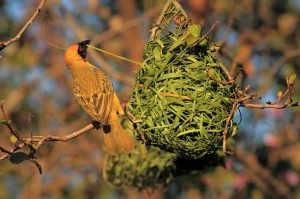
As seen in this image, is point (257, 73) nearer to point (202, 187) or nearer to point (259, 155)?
point (259, 155)

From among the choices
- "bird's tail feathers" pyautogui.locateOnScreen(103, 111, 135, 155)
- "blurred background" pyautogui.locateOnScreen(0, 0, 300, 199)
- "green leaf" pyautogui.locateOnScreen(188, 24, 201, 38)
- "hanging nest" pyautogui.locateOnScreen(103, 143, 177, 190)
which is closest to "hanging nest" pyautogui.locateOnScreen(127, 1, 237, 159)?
"green leaf" pyautogui.locateOnScreen(188, 24, 201, 38)

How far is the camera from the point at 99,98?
313 centimetres

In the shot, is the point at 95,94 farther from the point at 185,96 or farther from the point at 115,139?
the point at 185,96

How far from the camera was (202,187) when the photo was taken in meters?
6.72

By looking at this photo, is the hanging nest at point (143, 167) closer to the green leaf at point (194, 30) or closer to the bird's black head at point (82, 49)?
the bird's black head at point (82, 49)

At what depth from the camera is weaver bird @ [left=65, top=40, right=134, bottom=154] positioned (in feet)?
9.75

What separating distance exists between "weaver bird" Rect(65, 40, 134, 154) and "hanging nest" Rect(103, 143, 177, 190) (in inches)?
19.2

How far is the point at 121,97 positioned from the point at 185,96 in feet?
9.12

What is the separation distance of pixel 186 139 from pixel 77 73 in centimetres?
118

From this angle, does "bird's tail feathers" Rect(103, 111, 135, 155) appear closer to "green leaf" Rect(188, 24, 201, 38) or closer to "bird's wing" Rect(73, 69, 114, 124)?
"bird's wing" Rect(73, 69, 114, 124)

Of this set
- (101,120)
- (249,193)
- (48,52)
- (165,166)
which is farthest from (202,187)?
(101,120)

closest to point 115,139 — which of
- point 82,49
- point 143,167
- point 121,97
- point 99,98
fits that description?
point 99,98

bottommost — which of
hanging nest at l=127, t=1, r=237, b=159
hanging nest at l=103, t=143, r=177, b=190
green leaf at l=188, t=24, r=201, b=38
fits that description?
hanging nest at l=103, t=143, r=177, b=190

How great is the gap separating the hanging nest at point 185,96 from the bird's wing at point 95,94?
49 cm
